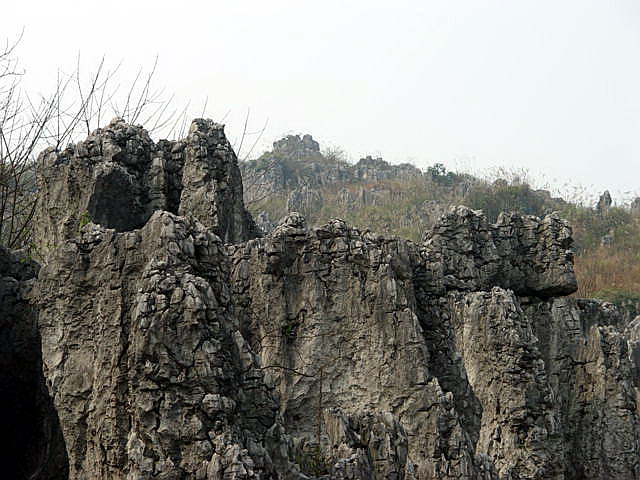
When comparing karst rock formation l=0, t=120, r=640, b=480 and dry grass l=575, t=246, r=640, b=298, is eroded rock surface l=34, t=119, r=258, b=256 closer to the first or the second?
karst rock formation l=0, t=120, r=640, b=480

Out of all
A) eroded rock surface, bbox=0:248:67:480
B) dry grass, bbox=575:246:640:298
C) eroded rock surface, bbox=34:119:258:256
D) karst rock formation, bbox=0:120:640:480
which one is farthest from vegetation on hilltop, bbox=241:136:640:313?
eroded rock surface, bbox=0:248:67:480

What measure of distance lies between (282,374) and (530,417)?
15.9 ft

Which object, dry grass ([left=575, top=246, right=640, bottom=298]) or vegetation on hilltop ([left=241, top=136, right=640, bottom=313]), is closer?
dry grass ([left=575, top=246, right=640, bottom=298])

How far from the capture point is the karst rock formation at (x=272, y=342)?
6.71 meters

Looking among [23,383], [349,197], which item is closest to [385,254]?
[23,383]

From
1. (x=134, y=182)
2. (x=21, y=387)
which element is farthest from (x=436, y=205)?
(x=21, y=387)

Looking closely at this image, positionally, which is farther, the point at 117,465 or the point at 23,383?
the point at 23,383

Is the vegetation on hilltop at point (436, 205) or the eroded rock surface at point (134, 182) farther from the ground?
the vegetation on hilltop at point (436, 205)

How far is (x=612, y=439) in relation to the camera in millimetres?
15695

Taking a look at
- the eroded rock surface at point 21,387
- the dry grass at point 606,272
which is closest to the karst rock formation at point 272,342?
the eroded rock surface at point 21,387

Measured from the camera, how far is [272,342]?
433 inches

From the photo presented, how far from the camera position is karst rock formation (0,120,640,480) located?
22.0ft

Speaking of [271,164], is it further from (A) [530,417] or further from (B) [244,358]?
(B) [244,358]

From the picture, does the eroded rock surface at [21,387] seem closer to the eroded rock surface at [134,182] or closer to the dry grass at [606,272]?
the eroded rock surface at [134,182]
